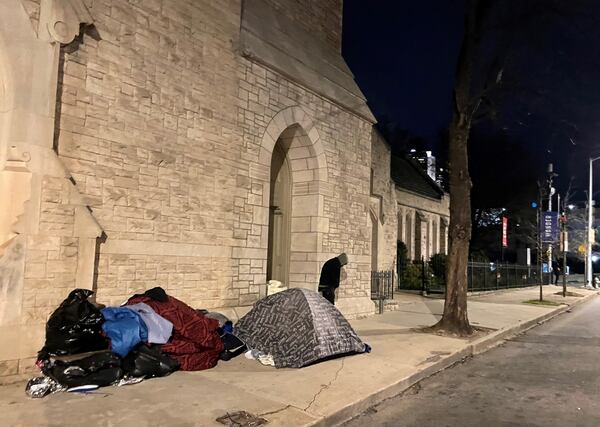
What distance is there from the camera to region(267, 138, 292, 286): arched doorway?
12461mm

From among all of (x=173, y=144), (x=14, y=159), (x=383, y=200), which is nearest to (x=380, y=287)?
(x=383, y=200)

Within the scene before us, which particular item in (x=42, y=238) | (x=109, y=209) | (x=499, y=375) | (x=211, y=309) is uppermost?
(x=109, y=209)

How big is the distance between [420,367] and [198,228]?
14.0ft

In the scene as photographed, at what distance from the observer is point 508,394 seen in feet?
22.6

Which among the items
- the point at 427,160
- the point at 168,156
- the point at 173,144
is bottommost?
the point at 168,156

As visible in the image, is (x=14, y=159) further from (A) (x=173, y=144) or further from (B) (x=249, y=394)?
(B) (x=249, y=394)

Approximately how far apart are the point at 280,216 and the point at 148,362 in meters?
6.51

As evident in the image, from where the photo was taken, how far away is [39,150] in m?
6.47

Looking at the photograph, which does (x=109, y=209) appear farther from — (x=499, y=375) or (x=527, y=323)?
(x=527, y=323)

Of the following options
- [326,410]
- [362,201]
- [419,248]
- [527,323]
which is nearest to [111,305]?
[326,410]

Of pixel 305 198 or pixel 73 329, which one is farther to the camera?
pixel 305 198

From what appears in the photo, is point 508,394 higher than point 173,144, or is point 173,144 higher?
point 173,144

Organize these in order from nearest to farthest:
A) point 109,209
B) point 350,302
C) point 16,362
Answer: point 16,362 < point 109,209 < point 350,302

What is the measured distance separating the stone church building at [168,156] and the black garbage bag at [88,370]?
0.79 metres
